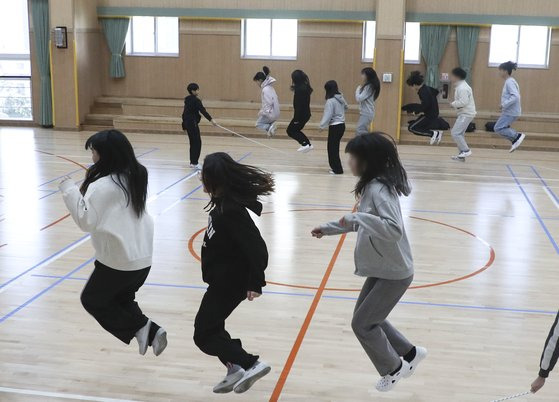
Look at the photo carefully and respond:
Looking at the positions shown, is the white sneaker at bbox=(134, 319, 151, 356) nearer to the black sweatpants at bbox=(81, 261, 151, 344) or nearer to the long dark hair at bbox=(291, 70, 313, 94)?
the black sweatpants at bbox=(81, 261, 151, 344)

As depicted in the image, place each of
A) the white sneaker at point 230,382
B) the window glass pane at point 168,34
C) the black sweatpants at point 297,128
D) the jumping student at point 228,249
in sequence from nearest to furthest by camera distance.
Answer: the jumping student at point 228,249 < the white sneaker at point 230,382 < the black sweatpants at point 297,128 < the window glass pane at point 168,34

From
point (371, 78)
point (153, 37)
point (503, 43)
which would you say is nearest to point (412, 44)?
point (503, 43)

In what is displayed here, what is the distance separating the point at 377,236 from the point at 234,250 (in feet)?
2.46

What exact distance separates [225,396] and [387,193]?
1501 mm

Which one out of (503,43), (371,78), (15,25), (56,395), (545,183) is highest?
(15,25)

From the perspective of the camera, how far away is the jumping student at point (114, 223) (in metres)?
3.81

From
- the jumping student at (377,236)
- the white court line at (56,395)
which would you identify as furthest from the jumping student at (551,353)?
the white court line at (56,395)

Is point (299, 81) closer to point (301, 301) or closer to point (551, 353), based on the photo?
point (301, 301)

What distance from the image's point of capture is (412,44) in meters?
17.4

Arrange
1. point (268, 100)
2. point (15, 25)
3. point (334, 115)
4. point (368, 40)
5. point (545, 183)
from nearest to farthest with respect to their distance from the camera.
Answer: point (334, 115) < point (545, 183) < point (268, 100) < point (368, 40) < point (15, 25)

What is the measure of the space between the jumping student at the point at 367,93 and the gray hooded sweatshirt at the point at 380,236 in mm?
8290

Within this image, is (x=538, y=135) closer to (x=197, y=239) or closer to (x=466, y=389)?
(x=197, y=239)

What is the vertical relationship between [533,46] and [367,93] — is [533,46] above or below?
above

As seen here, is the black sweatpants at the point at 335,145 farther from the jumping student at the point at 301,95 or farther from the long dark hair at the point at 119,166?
the long dark hair at the point at 119,166
